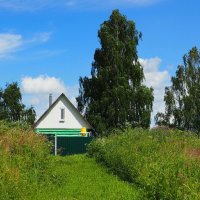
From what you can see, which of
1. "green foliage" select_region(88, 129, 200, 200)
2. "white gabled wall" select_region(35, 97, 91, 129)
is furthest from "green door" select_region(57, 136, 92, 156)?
"white gabled wall" select_region(35, 97, 91, 129)

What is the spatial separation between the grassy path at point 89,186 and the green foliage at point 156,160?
0.44 m

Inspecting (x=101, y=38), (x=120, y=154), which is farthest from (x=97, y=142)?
(x=101, y=38)

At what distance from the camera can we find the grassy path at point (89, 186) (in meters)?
12.9

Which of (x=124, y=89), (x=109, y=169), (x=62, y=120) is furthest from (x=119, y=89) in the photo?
(x=109, y=169)

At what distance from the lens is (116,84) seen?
44688mm

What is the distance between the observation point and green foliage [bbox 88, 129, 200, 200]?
9750mm

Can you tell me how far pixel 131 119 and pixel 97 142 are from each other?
22.6 meters

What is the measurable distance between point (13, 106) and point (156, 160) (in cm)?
3927

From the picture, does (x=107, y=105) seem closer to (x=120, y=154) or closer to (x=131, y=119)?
(x=131, y=119)

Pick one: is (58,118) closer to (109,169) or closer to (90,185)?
(109,169)

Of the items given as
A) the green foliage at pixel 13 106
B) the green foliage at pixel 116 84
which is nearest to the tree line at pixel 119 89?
the green foliage at pixel 116 84

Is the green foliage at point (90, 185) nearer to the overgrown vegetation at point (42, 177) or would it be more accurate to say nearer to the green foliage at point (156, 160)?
the overgrown vegetation at point (42, 177)

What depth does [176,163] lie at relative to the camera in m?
11.4

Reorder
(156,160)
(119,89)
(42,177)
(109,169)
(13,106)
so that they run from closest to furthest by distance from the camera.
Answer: (156,160)
(42,177)
(109,169)
(119,89)
(13,106)
